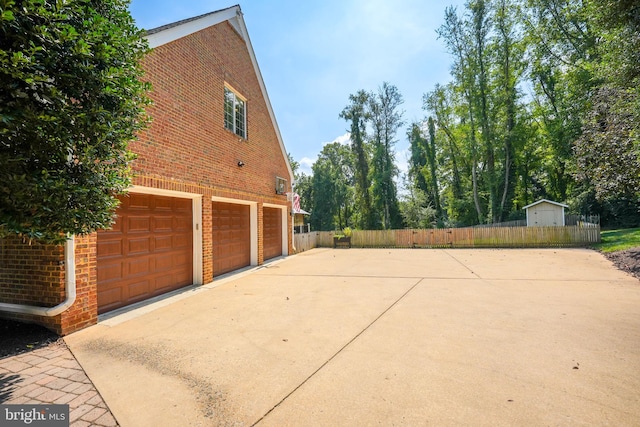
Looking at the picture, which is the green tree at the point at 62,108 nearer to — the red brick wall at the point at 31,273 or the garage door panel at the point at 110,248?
the red brick wall at the point at 31,273

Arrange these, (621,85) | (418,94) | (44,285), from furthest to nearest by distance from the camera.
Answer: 1. (418,94)
2. (621,85)
3. (44,285)

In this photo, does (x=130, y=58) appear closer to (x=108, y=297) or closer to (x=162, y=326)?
(x=162, y=326)

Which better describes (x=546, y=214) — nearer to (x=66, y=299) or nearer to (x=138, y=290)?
(x=138, y=290)

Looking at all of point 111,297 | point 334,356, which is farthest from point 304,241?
point 334,356

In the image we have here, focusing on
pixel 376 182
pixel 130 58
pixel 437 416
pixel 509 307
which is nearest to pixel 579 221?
pixel 376 182

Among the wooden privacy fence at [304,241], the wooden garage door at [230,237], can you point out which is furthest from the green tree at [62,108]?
the wooden privacy fence at [304,241]

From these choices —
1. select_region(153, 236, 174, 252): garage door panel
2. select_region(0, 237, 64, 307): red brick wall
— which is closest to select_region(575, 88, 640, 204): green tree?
select_region(153, 236, 174, 252): garage door panel

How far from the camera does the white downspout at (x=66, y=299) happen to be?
3658 millimetres

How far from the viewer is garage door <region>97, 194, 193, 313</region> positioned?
4.78 meters

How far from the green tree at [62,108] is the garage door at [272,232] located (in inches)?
324

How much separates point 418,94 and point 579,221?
1662 cm

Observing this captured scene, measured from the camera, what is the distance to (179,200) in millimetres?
6441

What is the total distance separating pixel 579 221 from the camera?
19.6 m

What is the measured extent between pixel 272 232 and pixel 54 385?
30.7ft
